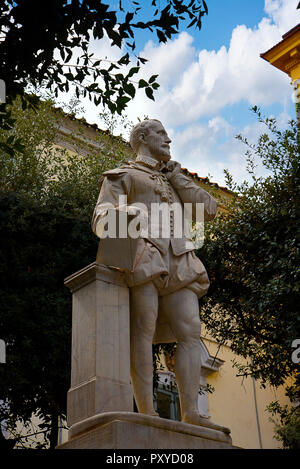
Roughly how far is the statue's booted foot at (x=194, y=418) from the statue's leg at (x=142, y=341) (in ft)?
0.92

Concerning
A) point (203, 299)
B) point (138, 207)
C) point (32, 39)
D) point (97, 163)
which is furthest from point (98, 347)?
point (97, 163)

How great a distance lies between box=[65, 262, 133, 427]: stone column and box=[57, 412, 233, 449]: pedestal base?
0.19 meters

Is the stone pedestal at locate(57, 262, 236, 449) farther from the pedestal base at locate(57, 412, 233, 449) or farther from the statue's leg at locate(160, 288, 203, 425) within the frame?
the statue's leg at locate(160, 288, 203, 425)

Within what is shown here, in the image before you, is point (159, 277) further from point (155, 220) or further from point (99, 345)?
point (99, 345)

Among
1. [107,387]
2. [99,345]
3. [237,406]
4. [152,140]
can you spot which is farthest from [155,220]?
[237,406]

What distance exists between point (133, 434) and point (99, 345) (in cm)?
78

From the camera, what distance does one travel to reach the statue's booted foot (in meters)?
5.16

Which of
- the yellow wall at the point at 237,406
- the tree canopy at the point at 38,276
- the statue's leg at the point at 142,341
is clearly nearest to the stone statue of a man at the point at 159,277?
the statue's leg at the point at 142,341

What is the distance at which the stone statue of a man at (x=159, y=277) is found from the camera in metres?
5.27

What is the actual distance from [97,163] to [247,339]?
4.29m

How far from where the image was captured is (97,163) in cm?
1308

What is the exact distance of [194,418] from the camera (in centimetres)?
518
